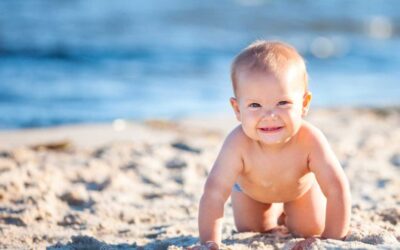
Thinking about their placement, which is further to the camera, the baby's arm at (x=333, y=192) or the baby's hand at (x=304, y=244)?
the baby's arm at (x=333, y=192)

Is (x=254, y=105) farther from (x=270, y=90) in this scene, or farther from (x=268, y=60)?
(x=268, y=60)

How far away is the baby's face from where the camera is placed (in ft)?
10.2

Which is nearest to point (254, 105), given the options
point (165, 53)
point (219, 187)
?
point (219, 187)

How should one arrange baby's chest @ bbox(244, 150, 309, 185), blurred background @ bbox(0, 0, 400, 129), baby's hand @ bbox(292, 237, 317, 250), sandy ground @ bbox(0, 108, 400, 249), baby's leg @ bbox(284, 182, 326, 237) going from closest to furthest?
baby's hand @ bbox(292, 237, 317, 250) < baby's chest @ bbox(244, 150, 309, 185) < baby's leg @ bbox(284, 182, 326, 237) < sandy ground @ bbox(0, 108, 400, 249) < blurred background @ bbox(0, 0, 400, 129)

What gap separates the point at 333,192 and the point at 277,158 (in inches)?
11.3

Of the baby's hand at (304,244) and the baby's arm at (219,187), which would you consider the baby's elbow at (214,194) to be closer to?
the baby's arm at (219,187)

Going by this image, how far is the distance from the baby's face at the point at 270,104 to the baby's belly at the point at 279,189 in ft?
0.82

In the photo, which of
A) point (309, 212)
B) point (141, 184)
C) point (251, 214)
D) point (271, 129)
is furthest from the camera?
point (141, 184)

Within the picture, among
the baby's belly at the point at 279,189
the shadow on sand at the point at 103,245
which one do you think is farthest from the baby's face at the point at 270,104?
the shadow on sand at the point at 103,245

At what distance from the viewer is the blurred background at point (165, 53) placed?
26.6 ft

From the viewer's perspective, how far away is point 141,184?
15.7ft

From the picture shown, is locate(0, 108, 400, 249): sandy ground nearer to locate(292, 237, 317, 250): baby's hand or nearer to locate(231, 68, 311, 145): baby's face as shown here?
locate(292, 237, 317, 250): baby's hand

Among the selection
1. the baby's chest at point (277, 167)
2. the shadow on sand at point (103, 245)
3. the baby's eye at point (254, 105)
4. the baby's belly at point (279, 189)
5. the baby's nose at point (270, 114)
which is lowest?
the shadow on sand at point (103, 245)

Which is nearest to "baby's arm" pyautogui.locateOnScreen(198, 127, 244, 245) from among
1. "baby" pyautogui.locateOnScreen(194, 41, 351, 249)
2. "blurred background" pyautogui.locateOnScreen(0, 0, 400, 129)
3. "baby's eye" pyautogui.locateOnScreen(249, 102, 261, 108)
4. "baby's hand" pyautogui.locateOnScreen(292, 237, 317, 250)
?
"baby" pyautogui.locateOnScreen(194, 41, 351, 249)
